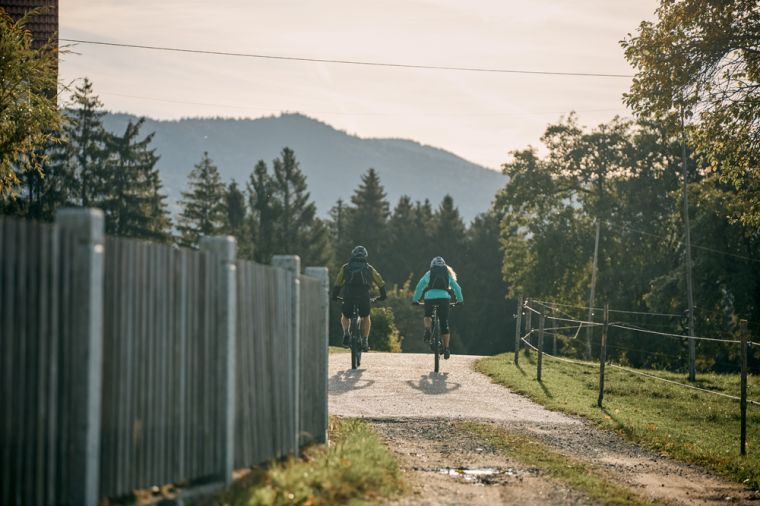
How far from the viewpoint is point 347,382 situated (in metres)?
15.5

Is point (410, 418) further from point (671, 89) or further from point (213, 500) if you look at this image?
point (671, 89)

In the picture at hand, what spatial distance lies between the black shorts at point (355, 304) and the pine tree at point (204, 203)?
199 ft

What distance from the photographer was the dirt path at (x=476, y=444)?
8109 millimetres

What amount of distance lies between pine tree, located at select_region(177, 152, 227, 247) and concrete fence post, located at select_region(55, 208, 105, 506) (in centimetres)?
7230

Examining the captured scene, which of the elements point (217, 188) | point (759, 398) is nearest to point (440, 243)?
point (217, 188)

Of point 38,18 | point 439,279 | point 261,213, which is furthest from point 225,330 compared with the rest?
point 261,213

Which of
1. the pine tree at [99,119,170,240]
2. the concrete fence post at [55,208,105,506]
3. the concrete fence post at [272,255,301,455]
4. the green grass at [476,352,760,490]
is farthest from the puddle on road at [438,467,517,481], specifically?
the pine tree at [99,119,170,240]

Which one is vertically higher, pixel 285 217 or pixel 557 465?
pixel 285 217

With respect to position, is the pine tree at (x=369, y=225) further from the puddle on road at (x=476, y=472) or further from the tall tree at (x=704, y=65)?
the puddle on road at (x=476, y=472)

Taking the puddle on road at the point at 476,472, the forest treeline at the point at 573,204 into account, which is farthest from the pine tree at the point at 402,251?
the puddle on road at the point at 476,472

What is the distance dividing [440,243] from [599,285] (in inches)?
1585

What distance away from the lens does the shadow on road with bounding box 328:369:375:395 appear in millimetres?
14591

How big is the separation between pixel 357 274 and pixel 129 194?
43.2 m

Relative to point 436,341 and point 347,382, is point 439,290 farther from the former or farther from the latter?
point 347,382
